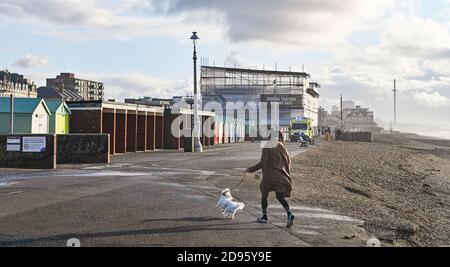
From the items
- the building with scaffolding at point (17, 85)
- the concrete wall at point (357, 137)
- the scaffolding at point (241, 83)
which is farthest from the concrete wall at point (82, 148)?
the scaffolding at point (241, 83)

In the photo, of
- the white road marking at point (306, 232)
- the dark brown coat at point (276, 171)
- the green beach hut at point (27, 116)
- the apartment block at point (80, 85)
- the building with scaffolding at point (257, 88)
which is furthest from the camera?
the building with scaffolding at point (257, 88)

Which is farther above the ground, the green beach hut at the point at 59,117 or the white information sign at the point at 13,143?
the green beach hut at the point at 59,117

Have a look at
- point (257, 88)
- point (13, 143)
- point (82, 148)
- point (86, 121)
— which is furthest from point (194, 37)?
point (257, 88)

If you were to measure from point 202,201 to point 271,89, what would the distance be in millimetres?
133133

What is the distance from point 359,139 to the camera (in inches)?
3602

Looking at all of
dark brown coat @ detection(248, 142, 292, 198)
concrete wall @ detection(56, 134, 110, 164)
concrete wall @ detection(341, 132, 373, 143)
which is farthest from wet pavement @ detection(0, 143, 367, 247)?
concrete wall @ detection(341, 132, 373, 143)

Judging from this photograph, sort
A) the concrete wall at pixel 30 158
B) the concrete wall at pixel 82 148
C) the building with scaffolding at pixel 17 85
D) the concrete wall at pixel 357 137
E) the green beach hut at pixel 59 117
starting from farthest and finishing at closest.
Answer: the building with scaffolding at pixel 17 85, the concrete wall at pixel 357 137, the green beach hut at pixel 59 117, the concrete wall at pixel 82 148, the concrete wall at pixel 30 158

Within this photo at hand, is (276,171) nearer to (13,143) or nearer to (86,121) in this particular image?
(13,143)

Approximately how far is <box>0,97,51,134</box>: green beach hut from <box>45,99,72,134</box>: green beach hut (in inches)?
16.8

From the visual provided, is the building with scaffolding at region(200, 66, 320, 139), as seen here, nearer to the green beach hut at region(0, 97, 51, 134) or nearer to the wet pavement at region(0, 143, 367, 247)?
the green beach hut at region(0, 97, 51, 134)

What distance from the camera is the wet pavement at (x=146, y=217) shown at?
8.22 metres

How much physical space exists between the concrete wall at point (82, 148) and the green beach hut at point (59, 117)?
10.3 metres

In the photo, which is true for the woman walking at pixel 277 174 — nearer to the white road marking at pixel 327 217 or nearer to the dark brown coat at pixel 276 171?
the dark brown coat at pixel 276 171
